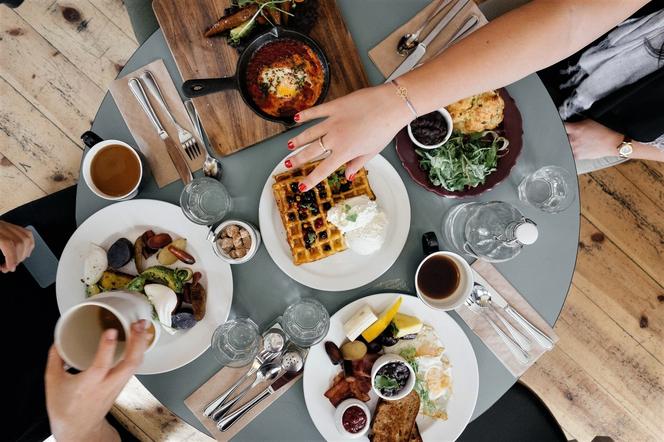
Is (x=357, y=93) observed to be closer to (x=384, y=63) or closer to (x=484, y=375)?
(x=384, y=63)

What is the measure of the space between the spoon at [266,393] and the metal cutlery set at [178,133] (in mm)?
750

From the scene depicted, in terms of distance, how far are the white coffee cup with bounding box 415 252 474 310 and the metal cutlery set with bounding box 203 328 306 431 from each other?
530mm

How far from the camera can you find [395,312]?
64.9 inches

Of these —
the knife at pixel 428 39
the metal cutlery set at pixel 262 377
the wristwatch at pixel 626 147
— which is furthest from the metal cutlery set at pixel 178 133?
the wristwatch at pixel 626 147

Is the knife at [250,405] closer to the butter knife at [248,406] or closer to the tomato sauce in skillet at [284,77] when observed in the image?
the butter knife at [248,406]

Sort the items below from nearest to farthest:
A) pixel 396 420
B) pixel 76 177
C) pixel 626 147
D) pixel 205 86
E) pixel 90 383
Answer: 1. pixel 90 383
2. pixel 205 86
3. pixel 396 420
4. pixel 626 147
5. pixel 76 177

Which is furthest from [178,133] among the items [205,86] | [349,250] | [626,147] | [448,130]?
[626,147]

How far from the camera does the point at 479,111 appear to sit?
161 cm

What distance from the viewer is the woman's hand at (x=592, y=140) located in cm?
197

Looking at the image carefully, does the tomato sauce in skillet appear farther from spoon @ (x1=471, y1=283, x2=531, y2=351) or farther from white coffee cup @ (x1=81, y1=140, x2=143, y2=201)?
→ spoon @ (x1=471, y1=283, x2=531, y2=351)

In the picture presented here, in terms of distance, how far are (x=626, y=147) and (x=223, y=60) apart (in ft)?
5.82

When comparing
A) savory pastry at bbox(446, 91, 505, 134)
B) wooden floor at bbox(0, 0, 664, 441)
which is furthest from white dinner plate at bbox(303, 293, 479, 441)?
wooden floor at bbox(0, 0, 664, 441)

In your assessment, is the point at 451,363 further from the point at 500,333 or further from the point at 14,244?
the point at 14,244

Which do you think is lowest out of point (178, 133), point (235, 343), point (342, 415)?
point (342, 415)
